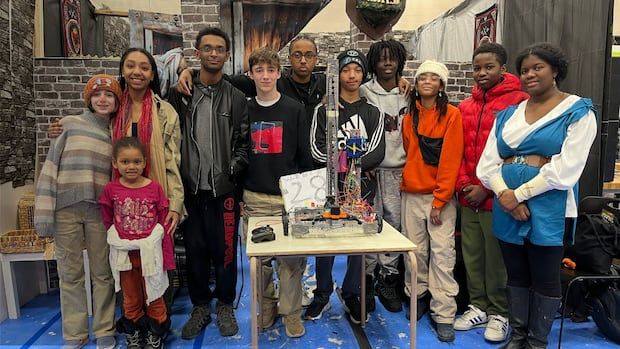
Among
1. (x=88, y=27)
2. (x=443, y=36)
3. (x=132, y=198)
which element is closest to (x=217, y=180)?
(x=132, y=198)

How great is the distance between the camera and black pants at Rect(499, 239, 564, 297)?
1.94m

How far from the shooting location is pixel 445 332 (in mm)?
2330

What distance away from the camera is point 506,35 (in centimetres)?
391

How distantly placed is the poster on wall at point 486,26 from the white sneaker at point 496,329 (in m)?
3.19

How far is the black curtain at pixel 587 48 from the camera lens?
8.55 ft

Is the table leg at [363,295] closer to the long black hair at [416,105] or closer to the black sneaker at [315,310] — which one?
the black sneaker at [315,310]

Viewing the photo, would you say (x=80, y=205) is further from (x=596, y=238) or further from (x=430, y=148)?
(x=596, y=238)

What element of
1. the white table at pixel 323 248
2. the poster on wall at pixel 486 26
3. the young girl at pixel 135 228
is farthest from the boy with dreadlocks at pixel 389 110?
the poster on wall at pixel 486 26

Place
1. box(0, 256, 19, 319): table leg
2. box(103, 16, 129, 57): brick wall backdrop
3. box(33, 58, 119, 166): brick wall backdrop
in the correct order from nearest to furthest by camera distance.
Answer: box(0, 256, 19, 319): table leg < box(33, 58, 119, 166): brick wall backdrop < box(103, 16, 129, 57): brick wall backdrop

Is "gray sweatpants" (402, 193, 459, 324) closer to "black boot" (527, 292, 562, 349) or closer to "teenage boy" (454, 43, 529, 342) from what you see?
"teenage boy" (454, 43, 529, 342)

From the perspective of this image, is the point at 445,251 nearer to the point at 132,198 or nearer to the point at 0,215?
the point at 132,198

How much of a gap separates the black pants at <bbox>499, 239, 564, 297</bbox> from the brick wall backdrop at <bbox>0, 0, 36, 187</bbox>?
3.03m

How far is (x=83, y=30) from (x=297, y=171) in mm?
3910

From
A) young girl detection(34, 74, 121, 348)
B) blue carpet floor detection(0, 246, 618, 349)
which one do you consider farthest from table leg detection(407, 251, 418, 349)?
young girl detection(34, 74, 121, 348)
